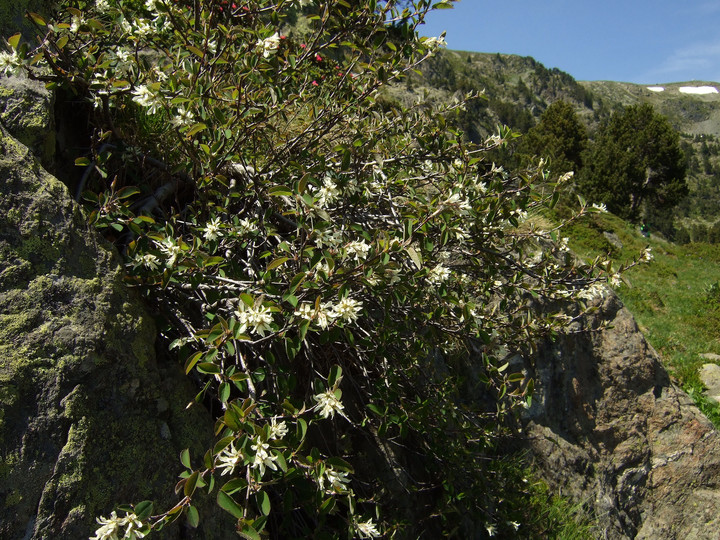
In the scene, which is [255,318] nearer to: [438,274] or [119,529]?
[119,529]

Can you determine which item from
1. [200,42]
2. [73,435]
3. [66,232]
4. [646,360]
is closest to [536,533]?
[646,360]

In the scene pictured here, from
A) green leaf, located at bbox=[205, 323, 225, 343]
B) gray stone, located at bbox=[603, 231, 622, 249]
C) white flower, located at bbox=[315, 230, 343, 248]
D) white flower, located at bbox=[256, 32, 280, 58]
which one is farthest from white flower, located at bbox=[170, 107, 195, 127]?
gray stone, located at bbox=[603, 231, 622, 249]

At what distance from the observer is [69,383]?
1644 millimetres

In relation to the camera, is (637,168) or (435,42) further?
(637,168)

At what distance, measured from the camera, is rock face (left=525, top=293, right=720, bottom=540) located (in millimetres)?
4312

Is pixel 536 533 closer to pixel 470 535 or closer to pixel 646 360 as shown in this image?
pixel 470 535

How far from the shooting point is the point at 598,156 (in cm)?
3316

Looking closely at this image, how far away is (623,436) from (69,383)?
501 cm

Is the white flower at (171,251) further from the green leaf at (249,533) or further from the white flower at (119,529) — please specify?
the green leaf at (249,533)

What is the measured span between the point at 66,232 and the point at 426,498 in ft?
8.73

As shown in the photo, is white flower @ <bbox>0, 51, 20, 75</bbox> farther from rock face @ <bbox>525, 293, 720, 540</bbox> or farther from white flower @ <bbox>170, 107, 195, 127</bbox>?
rock face @ <bbox>525, 293, 720, 540</bbox>

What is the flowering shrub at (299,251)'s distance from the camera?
1.69m

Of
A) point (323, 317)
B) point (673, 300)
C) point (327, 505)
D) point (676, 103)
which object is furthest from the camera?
point (676, 103)

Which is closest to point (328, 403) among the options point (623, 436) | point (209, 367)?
point (209, 367)
